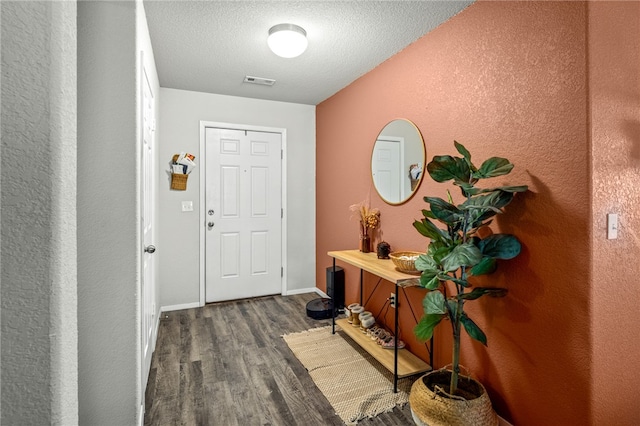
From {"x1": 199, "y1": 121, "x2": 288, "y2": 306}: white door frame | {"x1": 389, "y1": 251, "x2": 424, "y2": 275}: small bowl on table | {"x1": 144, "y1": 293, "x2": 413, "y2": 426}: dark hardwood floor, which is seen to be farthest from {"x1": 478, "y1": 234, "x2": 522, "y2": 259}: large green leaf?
{"x1": 199, "y1": 121, "x2": 288, "y2": 306}: white door frame

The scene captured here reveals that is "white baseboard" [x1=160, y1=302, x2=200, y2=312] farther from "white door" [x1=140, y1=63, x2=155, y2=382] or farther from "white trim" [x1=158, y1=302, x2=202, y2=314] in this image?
"white door" [x1=140, y1=63, x2=155, y2=382]

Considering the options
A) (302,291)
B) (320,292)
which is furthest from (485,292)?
(302,291)

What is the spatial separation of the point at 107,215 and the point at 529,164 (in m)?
2.04

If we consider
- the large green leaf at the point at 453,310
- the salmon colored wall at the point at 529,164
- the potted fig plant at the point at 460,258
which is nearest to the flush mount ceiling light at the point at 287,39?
the salmon colored wall at the point at 529,164

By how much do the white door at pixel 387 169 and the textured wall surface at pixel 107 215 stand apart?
196 cm

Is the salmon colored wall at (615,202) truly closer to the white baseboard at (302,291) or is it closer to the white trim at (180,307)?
the white baseboard at (302,291)

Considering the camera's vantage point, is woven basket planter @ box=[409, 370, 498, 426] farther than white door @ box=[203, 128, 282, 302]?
No

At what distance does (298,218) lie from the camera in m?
4.34

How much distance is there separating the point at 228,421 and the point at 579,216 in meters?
2.08

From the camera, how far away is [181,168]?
11.9 feet

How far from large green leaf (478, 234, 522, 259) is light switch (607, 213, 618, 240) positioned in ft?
1.17

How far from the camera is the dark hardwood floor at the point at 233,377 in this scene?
76.6 inches

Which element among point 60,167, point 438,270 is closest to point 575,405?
point 438,270

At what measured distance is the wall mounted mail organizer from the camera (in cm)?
360
